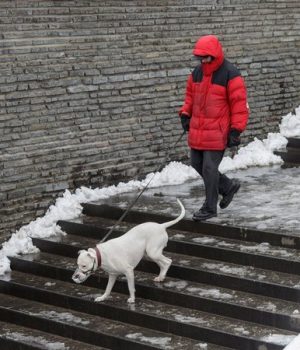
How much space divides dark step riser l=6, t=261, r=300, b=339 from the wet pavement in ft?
3.85

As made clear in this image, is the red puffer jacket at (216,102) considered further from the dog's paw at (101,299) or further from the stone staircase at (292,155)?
the stone staircase at (292,155)

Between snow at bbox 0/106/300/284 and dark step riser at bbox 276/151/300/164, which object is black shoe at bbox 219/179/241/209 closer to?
snow at bbox 0/106/300/284

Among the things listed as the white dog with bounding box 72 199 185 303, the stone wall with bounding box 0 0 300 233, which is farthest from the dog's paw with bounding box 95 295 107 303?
the stone wall with bounding box 0 0 300 233

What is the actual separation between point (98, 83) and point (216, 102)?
2.35 metres

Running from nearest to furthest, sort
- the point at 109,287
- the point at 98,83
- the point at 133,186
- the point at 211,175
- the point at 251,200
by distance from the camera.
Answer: the point at 109,287, the point at 211,175, the point at 251,200, the point at 98,83, the point at 133,186

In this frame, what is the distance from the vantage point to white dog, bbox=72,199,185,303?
765cm

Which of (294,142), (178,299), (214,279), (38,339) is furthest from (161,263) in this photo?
(294,142)

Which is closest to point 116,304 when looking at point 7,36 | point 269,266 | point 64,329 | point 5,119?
point 64,329

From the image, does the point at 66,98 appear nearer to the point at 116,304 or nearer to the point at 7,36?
the point at 7,36

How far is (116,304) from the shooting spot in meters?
8.00

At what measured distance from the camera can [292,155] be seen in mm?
11758

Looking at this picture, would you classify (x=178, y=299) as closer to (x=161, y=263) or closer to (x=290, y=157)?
(x=161, y=263)

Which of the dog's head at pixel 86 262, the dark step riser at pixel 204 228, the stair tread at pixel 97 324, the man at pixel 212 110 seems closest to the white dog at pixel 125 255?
the dog's head at pixel 86 262

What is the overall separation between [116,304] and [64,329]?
1.68 feet
